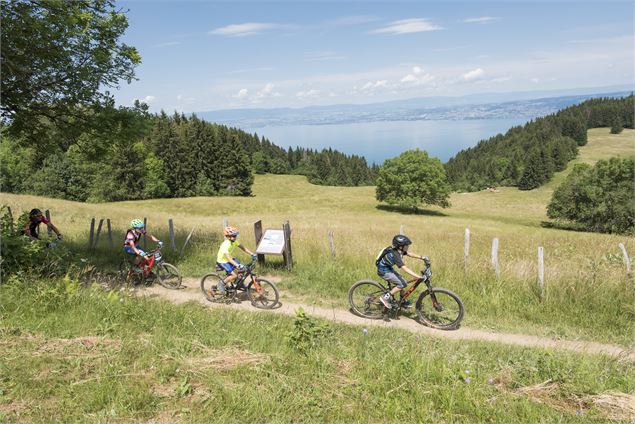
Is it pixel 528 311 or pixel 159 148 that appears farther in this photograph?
pixel 159 148

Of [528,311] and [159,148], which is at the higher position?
[159,148]

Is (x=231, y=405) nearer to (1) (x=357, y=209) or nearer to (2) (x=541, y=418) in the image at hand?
(2) (x=541, y=418)

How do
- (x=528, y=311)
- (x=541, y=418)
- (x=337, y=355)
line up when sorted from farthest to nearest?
1. (x=528, y=311)
2. (x=337, y=355)
3. (x=541, y=418)

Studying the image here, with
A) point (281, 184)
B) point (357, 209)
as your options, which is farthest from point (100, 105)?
point (281, 184)

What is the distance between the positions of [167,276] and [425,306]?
24.5ft

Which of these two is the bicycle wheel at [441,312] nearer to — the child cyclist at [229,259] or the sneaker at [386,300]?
the sneaker at [386,300]

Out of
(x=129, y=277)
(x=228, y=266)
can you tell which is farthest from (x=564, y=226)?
(x=129, y=277)

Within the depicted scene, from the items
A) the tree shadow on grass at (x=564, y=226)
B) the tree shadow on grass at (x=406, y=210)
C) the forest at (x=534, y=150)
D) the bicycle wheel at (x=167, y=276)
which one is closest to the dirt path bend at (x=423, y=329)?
the bicycle wheel at (x=167, y=276)

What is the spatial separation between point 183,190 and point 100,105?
219 ft

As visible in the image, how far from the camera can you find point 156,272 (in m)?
11.6

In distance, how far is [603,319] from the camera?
8.55 metres

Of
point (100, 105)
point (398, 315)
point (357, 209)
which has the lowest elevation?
point (357, 209)

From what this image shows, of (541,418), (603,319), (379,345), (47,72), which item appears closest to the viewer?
(541,418)

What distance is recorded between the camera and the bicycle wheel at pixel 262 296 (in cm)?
966
